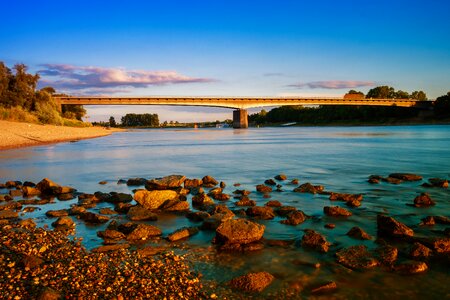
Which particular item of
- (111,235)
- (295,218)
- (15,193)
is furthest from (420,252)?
(15,193)

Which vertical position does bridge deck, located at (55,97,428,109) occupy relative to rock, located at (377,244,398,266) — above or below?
above

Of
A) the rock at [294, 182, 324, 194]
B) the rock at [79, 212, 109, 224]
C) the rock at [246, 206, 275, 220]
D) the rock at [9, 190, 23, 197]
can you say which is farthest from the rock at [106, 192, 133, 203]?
the rock at [294, 182, 324, 194]

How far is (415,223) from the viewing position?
9859mm

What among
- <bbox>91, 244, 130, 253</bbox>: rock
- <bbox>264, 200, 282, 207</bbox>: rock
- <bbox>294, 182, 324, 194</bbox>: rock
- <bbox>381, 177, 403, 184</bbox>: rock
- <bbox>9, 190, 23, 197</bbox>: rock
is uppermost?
<bbox>91, 244, 130, 253</bbox>: rock

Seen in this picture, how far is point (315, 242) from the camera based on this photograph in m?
8.16

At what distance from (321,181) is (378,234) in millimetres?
9280

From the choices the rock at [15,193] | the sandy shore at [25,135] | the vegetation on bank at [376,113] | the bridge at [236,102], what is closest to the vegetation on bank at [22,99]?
the sandy shore at [25,135]

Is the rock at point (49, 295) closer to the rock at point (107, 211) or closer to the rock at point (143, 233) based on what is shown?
the rock at point (143, 233)

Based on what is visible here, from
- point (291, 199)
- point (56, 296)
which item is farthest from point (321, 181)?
point (56, 296)

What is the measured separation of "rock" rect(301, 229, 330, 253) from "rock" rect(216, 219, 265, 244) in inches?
39.1

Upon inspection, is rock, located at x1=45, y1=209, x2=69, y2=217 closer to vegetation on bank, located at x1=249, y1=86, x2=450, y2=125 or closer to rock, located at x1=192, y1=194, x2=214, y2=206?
rock, located at x1=192, y1=194, x2=214, y2=206

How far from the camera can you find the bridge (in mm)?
105875

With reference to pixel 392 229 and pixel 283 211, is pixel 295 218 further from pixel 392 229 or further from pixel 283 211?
pixel 392 229

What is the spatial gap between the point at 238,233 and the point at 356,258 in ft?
8.16
